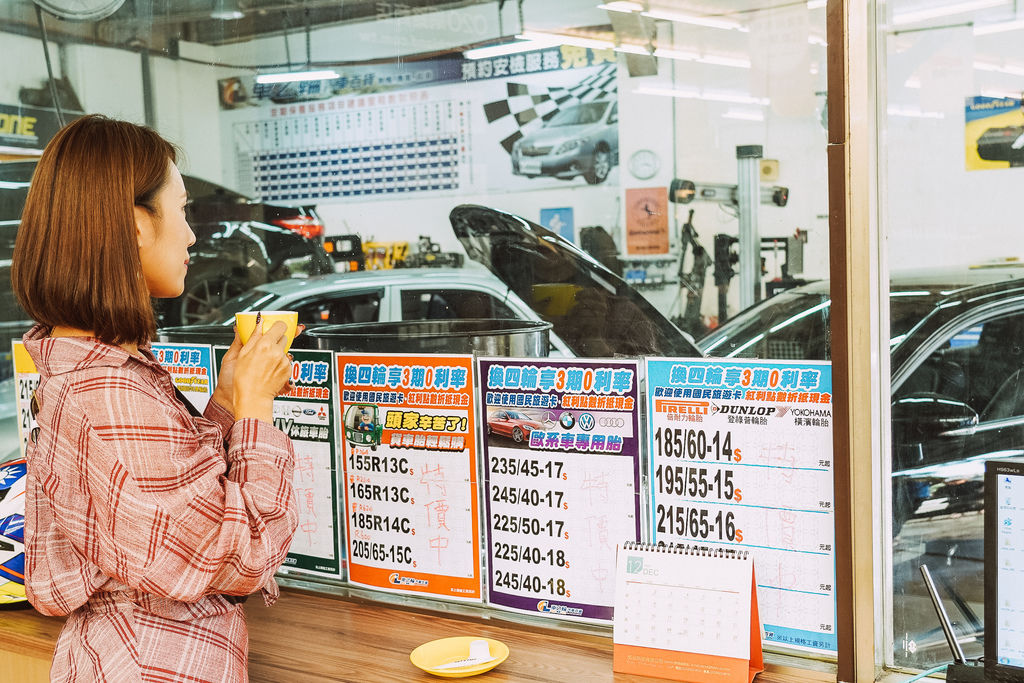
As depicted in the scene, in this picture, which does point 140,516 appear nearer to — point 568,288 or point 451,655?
point 451,655

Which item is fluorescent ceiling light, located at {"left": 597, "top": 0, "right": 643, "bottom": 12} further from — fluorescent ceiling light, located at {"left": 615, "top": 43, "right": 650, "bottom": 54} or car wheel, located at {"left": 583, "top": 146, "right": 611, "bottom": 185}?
car wheel, located at {"left": 583, "top": 146, "right": 611, "bottom": 185}

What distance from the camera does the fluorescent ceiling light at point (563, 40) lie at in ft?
6.30

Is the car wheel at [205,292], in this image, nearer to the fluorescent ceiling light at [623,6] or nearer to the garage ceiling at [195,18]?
the garage ceiling at [195,18]

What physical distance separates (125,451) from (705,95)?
1.21m

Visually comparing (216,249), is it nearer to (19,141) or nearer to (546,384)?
(19,141)

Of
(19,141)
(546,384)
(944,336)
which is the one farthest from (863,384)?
(19,141)

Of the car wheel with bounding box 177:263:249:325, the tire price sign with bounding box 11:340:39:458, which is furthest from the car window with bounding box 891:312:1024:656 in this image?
the tire price sign with bounding box 11:340:39:458

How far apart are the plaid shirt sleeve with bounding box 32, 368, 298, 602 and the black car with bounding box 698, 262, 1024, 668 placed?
1.04 m

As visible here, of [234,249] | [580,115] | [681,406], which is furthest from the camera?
[234,249]

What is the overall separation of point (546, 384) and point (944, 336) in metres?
0.76

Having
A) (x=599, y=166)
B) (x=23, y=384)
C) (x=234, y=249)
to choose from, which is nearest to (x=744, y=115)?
(x=599, y=166)

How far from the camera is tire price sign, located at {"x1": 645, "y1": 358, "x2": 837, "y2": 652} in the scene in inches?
68.6

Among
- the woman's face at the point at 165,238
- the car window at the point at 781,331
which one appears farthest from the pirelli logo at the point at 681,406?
the woman's face at the point at 165,238

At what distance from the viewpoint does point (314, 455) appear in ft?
7.48
